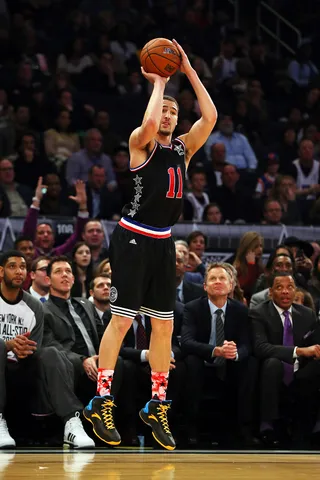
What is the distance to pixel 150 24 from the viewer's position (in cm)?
1686

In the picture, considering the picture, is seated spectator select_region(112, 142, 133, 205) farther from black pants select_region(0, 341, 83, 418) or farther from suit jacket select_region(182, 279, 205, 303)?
black pants select_region(0, 341, 83, 418)

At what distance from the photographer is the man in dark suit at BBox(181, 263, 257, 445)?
866 centimetres

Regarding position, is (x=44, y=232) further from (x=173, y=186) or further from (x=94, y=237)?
(x=173, y=186)

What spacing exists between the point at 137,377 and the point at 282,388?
1234mm

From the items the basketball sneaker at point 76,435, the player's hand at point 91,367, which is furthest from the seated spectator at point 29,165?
the basketball sneaker at point 76,435

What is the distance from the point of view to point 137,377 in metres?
8.60

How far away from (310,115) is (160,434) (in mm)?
10831

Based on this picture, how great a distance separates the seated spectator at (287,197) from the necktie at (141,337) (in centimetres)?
398

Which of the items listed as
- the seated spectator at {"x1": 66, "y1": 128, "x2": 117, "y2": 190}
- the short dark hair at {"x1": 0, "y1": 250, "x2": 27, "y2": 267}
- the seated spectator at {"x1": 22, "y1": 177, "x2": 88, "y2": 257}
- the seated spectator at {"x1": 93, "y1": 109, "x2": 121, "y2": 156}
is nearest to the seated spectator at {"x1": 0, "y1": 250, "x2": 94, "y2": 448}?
the short dark hair at {"x1": 0, "y1": 250, "x2": 27, "y2": 267}

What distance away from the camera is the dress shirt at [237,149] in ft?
48.7

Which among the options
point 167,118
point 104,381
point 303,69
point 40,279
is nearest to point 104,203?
A: point 40,279

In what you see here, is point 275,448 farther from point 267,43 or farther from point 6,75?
point 267,43

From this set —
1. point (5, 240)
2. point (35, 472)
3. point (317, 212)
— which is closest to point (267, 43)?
point (317, 212)

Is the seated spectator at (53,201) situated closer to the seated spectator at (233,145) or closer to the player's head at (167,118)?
the seated spectator at (233,145)
